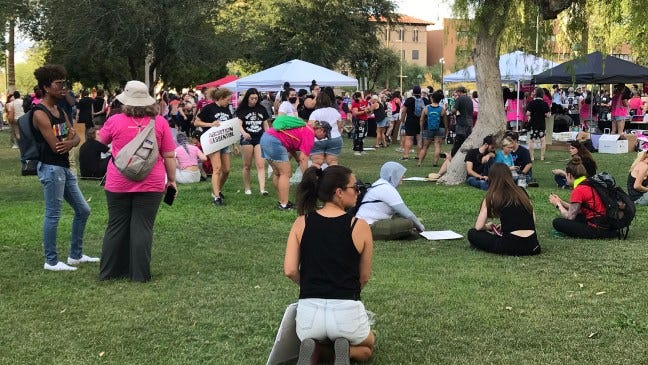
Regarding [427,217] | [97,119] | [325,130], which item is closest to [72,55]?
[97,119]

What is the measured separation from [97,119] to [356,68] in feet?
99.0

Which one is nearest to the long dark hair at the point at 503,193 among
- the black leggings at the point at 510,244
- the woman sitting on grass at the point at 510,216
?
the woman sitting on grass at the point at 510,216

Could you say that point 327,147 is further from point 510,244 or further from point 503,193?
point 510,244

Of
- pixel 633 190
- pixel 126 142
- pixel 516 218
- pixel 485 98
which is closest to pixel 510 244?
pixel 516 218

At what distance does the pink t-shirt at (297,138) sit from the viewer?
1027 cm

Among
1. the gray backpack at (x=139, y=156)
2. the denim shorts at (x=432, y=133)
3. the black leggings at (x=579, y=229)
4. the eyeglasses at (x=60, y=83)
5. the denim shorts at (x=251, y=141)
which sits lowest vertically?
the black leggings at (x=579, y=229)

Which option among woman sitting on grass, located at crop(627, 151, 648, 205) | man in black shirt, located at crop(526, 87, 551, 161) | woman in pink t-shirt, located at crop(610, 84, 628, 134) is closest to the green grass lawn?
woman sitting on grass, located at crop(627, 151, 648, 205)

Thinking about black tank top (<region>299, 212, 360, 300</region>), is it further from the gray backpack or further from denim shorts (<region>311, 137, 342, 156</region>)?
denim shorts (<region>311, 137, 342, 156</region>)

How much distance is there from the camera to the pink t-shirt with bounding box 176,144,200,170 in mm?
13492

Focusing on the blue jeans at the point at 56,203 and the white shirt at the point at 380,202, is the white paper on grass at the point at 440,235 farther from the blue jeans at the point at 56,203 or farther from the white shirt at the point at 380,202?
the blue jeans at the point at 56,203

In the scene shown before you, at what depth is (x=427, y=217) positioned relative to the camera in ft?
32.4

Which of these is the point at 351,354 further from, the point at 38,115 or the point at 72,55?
the point at 72,55

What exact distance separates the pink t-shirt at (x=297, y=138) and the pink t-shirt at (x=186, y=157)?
3510 mm

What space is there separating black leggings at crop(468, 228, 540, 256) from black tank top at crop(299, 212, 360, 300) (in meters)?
3.49
